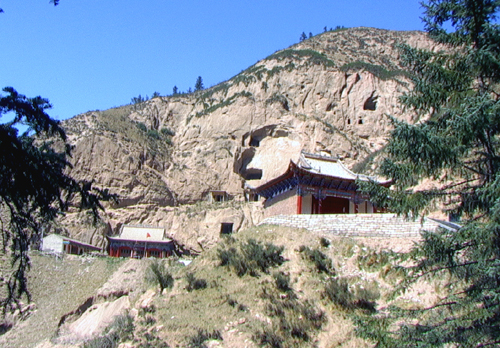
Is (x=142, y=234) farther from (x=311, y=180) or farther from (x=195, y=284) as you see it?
(x=195, y=284)

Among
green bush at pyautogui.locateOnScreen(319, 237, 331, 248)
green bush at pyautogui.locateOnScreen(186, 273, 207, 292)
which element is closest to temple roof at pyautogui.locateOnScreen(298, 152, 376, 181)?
green bush at pyautogui.locateOnScreen(319, 237, 331, 248)

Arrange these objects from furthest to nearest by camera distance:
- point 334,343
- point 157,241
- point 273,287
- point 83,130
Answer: point 83,130 → point 157,241 → point 273,287 → point 334,343

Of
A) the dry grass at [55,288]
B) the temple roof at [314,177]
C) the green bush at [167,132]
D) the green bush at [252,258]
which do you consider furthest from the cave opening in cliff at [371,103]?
the green bush at [252,258]

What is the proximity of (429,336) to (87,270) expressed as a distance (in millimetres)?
32340

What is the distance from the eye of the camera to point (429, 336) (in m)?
12.0

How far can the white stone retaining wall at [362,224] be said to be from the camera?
24.4 m

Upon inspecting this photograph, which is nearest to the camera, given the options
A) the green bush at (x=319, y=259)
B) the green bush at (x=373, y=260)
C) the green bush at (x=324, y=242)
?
the green bush at (x=373, y=260)

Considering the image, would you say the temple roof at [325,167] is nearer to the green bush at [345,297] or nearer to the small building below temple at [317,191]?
the small building below temple at [317,191]

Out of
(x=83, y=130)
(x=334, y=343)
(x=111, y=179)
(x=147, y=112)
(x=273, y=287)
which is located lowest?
(x=334, y=343)

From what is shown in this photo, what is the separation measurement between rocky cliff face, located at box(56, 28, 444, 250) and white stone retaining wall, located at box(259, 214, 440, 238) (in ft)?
75.4

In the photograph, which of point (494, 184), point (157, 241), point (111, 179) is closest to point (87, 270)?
point (157, 241)

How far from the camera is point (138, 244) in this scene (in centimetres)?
4822

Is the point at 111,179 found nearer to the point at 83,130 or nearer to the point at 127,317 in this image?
the point at 83,130

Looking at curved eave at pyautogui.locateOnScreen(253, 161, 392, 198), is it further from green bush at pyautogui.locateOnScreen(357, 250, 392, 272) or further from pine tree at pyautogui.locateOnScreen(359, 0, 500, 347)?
pine tree at pyautogui.locateOnScreen(359, 0, 500, 347)
